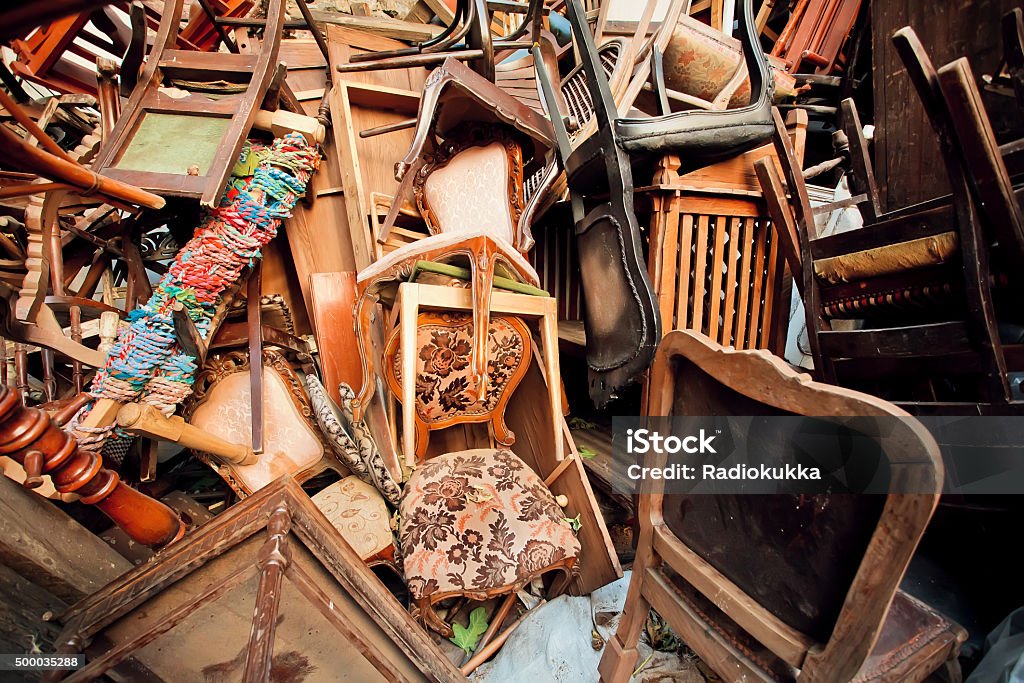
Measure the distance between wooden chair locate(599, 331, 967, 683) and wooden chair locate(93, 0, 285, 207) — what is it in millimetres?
1628

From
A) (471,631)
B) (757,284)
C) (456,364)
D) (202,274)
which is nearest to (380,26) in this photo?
(202,274)

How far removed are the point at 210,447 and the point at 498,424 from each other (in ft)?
3.37

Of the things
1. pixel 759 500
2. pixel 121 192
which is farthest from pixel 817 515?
pixel 121 192

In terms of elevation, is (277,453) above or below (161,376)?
below

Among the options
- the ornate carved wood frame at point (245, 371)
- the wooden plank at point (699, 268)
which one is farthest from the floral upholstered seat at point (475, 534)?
the wooden plank at point (699, 268)

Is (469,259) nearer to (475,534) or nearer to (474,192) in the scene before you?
(474,192)

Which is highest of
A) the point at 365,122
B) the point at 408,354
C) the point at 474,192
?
the point at 365,122

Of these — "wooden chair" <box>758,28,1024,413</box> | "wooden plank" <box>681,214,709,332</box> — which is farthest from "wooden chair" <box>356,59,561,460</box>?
"wooden chair" <box>758,28,1024,413</box>

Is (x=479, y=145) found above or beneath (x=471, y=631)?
above

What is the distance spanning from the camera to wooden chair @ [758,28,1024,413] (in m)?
1.00

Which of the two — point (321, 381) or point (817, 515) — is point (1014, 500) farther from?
point (321, 381)

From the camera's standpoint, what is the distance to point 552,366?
1552 mm

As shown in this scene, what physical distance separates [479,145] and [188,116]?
1.15m

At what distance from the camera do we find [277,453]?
68.2 inches
